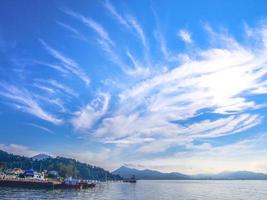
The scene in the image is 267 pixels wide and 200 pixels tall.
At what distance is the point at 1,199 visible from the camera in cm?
8000

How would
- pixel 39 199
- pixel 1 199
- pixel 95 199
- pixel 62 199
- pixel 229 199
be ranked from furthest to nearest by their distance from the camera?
pixel 229 199, pixel 95 199, pixel 62 199, pixel 39 199, pixel 1 199

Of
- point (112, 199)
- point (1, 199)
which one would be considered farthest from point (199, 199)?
point (1, 199)

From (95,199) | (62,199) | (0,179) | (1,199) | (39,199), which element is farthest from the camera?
(0,179)

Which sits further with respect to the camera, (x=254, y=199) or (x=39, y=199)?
(x=254, y=199)

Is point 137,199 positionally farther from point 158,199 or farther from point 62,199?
point 62,199

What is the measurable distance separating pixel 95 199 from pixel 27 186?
161ft

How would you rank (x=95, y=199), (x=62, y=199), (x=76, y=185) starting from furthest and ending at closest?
(x=76, y=185) → (x=95, y=199) → (x=62, y=199)

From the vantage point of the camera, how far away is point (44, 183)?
14488cm

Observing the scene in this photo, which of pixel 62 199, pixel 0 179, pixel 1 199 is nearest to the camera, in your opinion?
pixel 1 199

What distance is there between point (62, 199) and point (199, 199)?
141 ft

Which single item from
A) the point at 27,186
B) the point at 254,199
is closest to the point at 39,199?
the point at 27,186

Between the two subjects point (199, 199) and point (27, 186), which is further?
point (27, 186)

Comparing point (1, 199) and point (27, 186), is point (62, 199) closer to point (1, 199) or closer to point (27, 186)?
point (1, 199)

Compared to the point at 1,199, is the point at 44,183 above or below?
above
